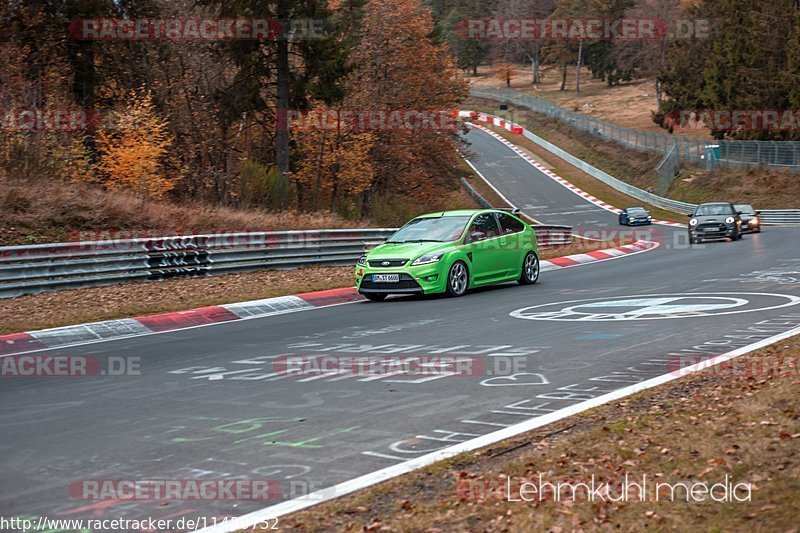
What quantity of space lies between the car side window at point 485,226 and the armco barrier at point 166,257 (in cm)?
577

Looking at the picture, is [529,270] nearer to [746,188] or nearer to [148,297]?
[148,297]

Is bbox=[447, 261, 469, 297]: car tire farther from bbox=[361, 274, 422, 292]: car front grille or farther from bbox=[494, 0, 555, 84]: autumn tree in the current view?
bbox=[494, 0, 555, 84]: autumn tree

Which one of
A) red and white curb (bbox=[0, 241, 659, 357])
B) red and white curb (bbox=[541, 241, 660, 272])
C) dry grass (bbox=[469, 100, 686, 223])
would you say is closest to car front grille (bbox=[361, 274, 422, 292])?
red and white curb (bbox=[0, 241, 659, 357])

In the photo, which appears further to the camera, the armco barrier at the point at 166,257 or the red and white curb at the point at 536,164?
the red and white curb at the point at 536,164

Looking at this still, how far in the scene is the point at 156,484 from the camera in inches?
228

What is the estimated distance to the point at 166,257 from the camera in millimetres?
19578

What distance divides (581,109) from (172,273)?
10000cm

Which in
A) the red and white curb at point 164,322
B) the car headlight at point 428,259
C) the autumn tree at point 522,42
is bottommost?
the red and white curb at point 164,322

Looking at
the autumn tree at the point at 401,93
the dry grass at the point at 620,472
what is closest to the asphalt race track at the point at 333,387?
the dry grass at the point at 620,472

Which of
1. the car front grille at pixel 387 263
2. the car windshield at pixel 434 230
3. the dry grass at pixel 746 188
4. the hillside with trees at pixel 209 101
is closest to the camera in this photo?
the car front grille at pixel 387 263

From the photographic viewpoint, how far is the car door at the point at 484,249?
58.2 feet

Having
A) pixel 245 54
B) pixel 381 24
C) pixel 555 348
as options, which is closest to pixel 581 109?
pixel 381 24

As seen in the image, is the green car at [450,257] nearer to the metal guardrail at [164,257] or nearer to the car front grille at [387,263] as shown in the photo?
the car front grille at [387,263]

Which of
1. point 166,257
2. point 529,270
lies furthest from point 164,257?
point 529,270
